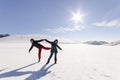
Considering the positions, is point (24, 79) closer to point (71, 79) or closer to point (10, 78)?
point (10, 78)

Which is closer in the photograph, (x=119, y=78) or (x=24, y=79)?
(x=24, y=79)

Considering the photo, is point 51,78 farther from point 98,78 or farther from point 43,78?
point 98,78

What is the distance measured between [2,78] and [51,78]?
7.24 ft

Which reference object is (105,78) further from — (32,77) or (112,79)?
(32,77)

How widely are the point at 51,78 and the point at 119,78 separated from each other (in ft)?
10.7

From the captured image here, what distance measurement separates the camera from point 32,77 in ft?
24.5

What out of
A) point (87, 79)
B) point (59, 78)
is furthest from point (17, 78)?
point (87, 79)

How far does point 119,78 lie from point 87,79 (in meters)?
1.63

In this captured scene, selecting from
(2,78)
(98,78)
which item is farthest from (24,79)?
(98,78)

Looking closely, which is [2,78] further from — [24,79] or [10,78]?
[24,79]

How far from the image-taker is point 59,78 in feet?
24.1

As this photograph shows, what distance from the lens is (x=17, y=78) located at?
7.30 metres

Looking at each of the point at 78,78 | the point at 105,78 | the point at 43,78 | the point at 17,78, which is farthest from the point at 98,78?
the point at 17,78

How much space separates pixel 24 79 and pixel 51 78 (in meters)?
1.20
